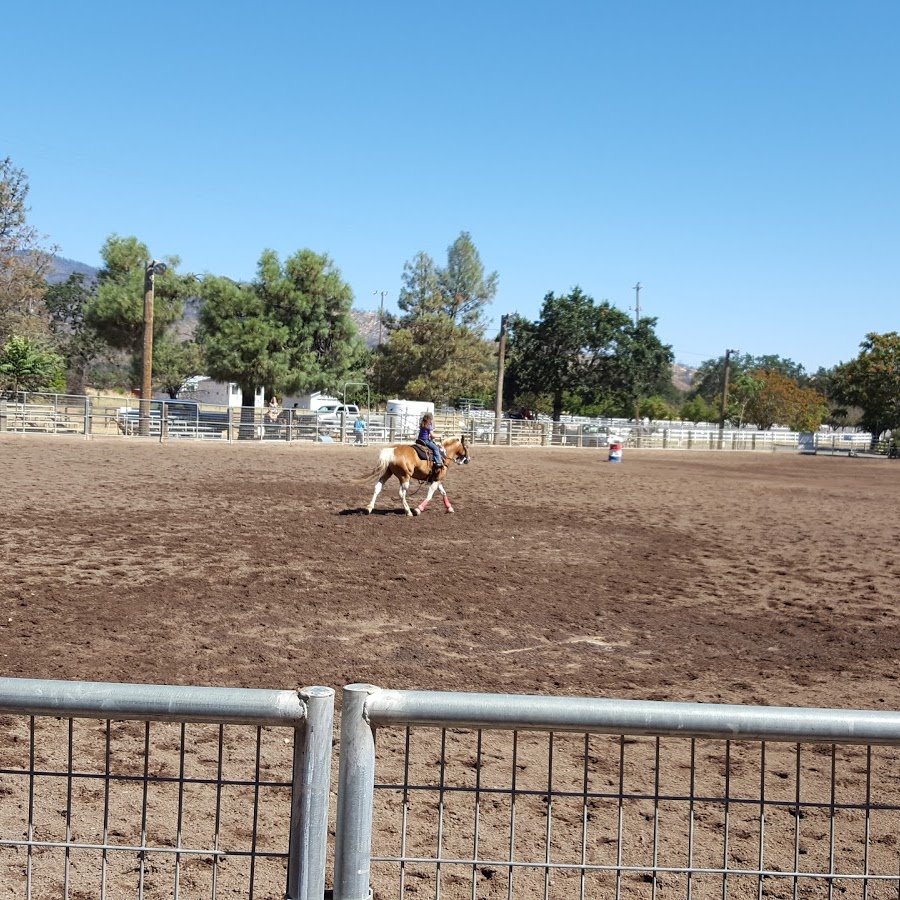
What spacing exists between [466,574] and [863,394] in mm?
66658

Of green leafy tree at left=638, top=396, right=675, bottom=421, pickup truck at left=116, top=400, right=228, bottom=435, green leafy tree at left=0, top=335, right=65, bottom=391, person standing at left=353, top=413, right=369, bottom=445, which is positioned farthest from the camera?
green leafy tree at left=638, top=396, right=675, bottom=421

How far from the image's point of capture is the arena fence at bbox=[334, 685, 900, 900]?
8.21ft

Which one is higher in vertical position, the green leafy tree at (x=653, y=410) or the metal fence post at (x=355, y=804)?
the green leafy tree at (x=653, y=410)

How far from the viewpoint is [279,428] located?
44750 mm

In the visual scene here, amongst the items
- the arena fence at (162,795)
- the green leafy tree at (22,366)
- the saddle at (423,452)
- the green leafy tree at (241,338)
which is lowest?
the arena fence at (162,795)

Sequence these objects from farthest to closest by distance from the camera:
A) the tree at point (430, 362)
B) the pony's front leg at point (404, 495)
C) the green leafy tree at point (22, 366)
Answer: the tree at point (430, 362) → the green leafy tree at point (22, 366) → the pony's front leg at point (404, 495)

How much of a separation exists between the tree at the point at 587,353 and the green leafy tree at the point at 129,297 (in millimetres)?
28205

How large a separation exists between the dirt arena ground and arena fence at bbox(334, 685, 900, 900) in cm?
57

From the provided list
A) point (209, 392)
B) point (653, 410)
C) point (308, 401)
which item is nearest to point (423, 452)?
point (308, 401)

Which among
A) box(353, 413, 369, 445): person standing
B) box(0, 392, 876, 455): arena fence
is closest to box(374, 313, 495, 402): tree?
box(0, 392, 876, 455): arena fence

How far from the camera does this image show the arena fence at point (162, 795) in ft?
8.25

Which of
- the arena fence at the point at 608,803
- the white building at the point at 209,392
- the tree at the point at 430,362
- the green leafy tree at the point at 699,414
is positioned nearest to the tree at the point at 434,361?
the tree at the point at 430,362

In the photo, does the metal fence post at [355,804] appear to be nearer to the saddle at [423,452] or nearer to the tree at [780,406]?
the saddle at [423,452]

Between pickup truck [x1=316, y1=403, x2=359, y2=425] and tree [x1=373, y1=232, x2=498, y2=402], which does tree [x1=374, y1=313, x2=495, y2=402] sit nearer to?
tree [x1=373, y1=232, x2=498, y2=402]
